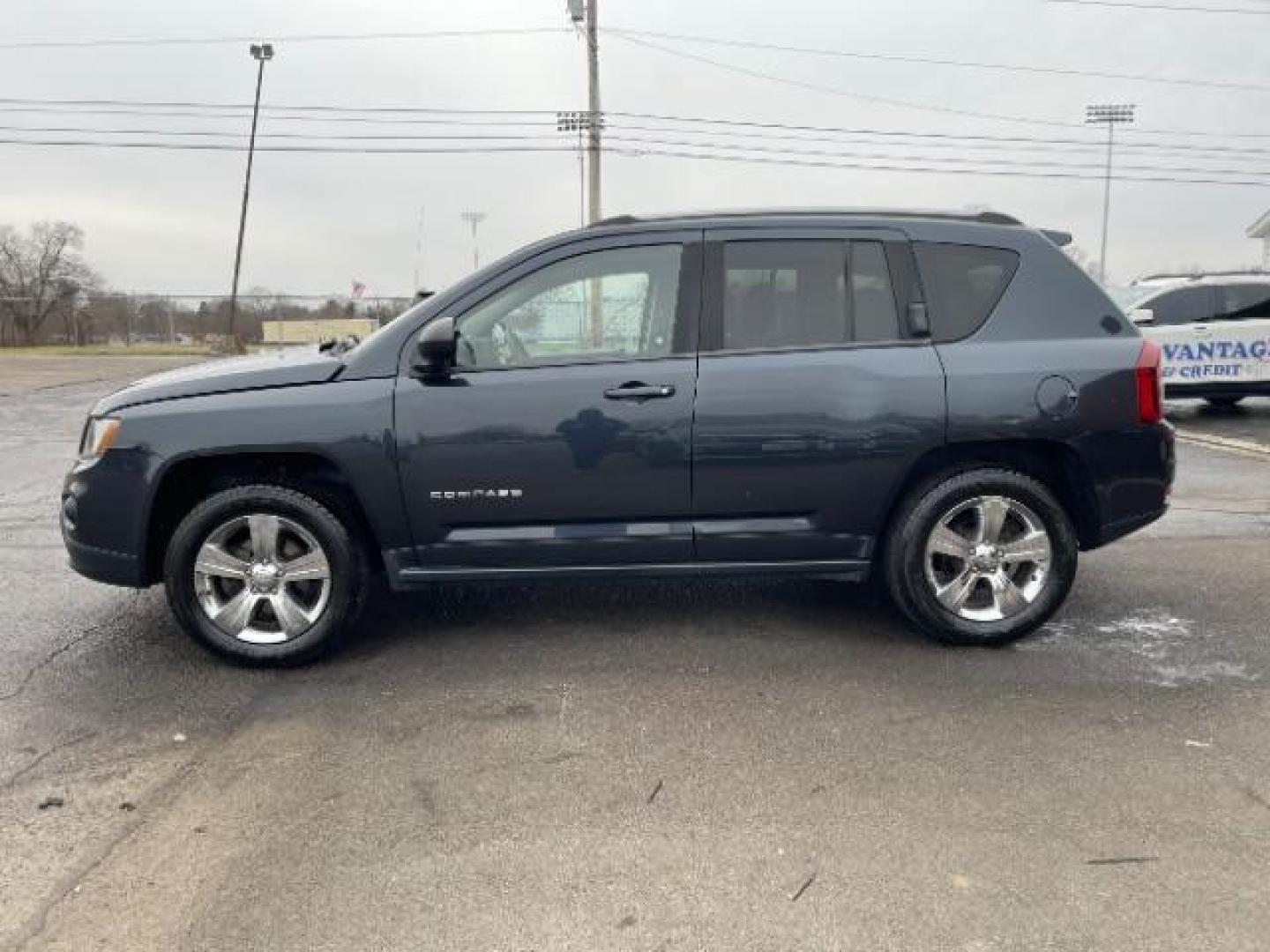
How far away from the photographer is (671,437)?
161 inches

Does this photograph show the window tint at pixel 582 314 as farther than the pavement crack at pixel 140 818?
Yes

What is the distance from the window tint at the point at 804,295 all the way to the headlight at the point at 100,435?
258 centimetres

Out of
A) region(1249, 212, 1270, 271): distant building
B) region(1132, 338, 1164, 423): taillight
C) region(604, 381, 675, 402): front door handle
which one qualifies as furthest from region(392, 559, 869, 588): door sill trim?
region(1249, 212, 1270, 271): distant building

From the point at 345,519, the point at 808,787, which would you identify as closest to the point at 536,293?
the point at 345,519

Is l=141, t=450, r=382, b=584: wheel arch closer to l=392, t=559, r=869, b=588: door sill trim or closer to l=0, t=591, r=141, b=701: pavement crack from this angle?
l=392, t=559, r=869, b=588: door sill trim

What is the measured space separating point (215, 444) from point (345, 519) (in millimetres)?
606

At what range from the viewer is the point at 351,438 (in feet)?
13.2

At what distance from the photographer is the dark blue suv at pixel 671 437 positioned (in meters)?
4.05

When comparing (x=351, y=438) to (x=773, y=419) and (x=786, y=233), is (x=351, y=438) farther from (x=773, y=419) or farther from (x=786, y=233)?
(x=786, y=233)

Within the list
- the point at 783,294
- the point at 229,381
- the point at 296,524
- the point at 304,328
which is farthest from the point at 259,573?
the point at 304,328

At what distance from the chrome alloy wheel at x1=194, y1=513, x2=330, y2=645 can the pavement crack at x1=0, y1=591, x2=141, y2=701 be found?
2.46ft

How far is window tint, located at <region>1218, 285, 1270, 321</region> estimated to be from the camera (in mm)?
12523

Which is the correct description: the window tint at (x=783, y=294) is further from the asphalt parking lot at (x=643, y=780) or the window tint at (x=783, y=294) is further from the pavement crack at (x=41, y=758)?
the pavement crack at (x=41, y=758)

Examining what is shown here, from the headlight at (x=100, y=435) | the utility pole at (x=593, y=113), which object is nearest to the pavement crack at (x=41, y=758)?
the headlight at (x=100, y=435)
